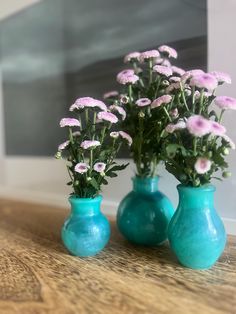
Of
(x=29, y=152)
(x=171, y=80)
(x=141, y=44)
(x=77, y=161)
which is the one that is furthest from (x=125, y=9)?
(x=29, y=152)

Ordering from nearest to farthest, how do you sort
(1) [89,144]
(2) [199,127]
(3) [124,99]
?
(2) [199,127]
(1) [89,144]
(3) [124,99]

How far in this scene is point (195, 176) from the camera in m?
0.56

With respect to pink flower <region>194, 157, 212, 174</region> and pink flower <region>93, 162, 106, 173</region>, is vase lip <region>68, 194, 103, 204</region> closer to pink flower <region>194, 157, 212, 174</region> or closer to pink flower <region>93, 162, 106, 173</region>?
pink flower <region>93, 162, 106, 173</region>

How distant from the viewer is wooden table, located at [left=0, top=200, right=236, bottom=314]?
1.55 ft

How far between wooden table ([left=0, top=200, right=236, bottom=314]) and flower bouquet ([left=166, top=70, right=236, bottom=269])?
0.05 m

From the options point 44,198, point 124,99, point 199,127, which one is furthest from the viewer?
point 44,198

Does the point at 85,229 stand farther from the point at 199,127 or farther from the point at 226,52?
the point at 226,52

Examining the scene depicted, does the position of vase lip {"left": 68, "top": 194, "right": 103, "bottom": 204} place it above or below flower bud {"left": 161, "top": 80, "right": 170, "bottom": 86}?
below

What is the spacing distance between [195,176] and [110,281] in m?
0.23

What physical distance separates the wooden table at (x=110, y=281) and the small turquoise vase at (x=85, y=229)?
2 centimetres

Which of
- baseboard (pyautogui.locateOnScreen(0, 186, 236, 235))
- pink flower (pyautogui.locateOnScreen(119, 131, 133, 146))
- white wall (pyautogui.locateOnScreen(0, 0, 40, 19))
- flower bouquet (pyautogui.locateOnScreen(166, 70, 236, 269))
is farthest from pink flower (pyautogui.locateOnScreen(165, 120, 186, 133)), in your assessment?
white wall (pyautogui.locateOnScreen(0, 0, 40, 19))

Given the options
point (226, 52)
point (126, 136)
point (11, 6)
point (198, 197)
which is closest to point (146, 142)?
point (126, 136)

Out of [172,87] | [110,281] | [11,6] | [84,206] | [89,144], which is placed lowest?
[110,281]

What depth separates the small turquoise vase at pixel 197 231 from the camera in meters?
0.55
